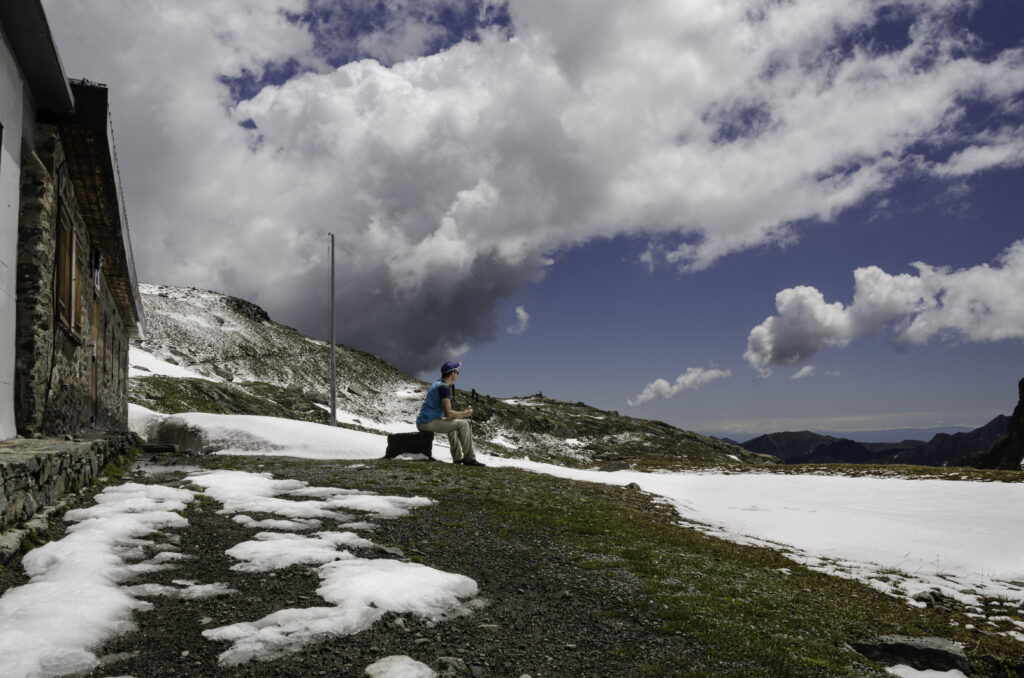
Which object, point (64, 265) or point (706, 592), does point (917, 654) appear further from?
point (64, 265)

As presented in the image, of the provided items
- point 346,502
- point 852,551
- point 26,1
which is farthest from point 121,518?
point 852,551

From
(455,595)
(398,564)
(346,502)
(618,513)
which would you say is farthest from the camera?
(618,513)

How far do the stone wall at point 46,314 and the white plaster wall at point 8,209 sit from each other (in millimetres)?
343

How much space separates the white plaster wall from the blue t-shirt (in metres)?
8.19

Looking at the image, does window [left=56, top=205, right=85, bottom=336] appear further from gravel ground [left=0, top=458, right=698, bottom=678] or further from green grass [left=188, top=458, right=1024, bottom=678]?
gravel ground [left=0, top=458, right=698, bottom=678]

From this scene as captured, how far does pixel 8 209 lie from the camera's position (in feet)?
28.3

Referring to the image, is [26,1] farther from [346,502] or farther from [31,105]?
[346,502]

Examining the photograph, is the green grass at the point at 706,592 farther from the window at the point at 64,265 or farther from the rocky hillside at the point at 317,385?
the rocky hillside at the point at 317,385

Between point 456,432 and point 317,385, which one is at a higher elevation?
point 317,385

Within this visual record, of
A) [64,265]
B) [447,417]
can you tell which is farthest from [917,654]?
[64,265]

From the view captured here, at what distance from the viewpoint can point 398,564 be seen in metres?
6.32

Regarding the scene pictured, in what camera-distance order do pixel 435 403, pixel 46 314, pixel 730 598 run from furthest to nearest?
pixel 435 403 → pixel 46 314 → pixel 730 598

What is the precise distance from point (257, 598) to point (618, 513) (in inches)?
300

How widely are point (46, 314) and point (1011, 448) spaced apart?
8717 cm
